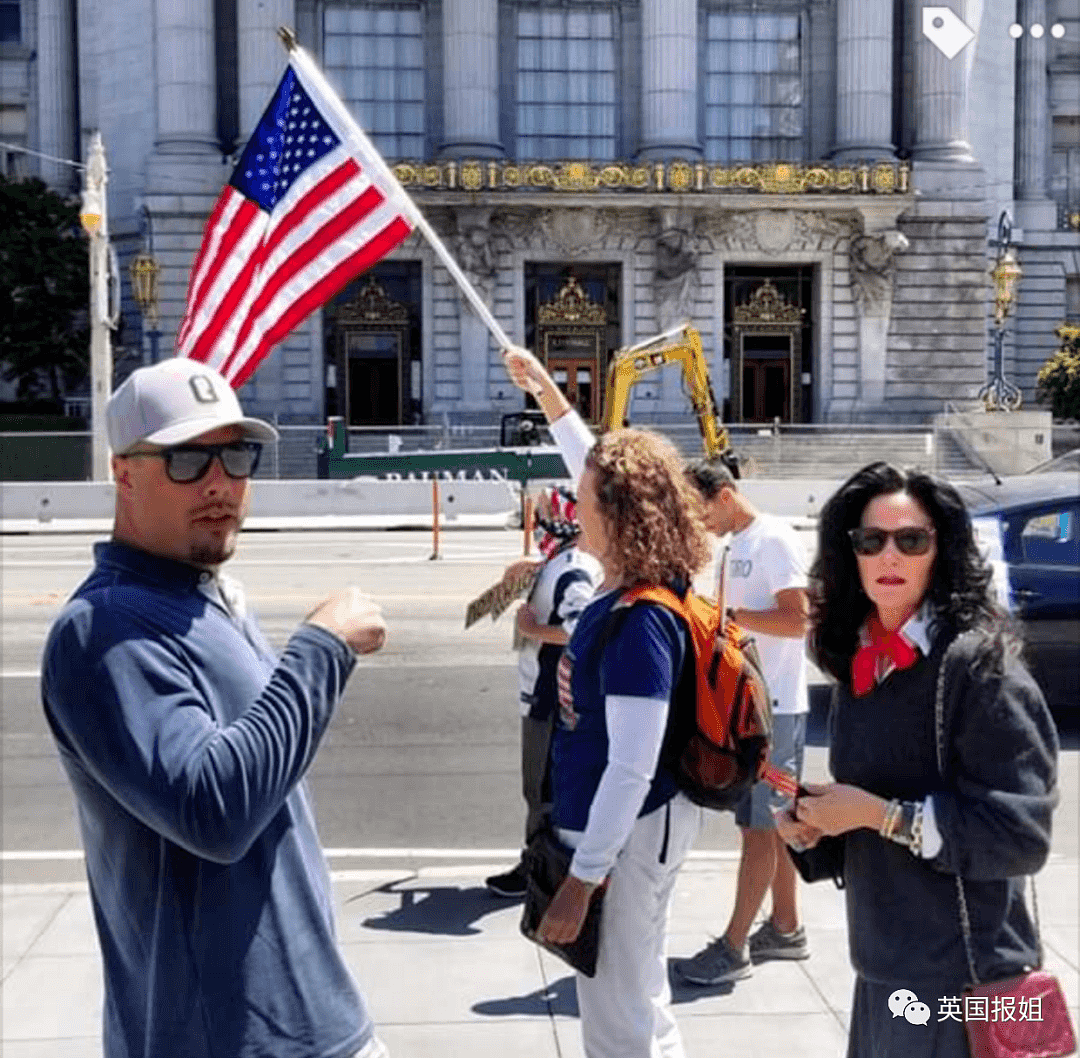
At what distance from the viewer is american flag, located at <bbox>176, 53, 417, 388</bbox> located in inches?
249

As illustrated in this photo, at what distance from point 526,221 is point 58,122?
713 inches

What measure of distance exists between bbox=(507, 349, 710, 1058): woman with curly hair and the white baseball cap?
128 cm

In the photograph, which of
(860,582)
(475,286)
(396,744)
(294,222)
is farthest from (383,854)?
(475,286)

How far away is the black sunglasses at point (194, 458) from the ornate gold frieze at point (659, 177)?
136 feet

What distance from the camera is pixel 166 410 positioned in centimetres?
272

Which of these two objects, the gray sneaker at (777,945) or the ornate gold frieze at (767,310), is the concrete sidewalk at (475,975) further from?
the ornate gold frieze at (767,310)

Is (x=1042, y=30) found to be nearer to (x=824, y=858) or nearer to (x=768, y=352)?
(x=768, y=352)

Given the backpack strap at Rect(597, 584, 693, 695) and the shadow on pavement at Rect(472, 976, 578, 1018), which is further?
the shadow on pavement at Rect(472, 976, 578, 1018)

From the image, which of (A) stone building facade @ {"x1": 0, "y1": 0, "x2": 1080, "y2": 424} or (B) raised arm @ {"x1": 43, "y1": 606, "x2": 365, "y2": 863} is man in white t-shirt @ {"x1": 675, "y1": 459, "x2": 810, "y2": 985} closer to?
(B) raised arm @ {"x1": 43, "y1": 606, "x2": 365, "y2": 863}

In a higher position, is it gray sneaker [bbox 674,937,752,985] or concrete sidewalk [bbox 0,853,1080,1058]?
gray sneaker [bbox 674,937,752,985]

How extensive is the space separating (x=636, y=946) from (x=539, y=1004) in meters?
Result: 1.65

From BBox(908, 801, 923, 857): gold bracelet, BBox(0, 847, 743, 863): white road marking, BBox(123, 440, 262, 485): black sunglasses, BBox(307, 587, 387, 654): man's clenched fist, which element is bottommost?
BBox(0, 847, 743, 863): white road marking

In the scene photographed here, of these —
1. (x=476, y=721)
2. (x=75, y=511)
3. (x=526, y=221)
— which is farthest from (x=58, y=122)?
(x=476, y=721)

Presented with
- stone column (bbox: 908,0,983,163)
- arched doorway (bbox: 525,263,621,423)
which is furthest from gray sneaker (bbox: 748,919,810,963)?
stone column (bbox: 908,0,983,163)
